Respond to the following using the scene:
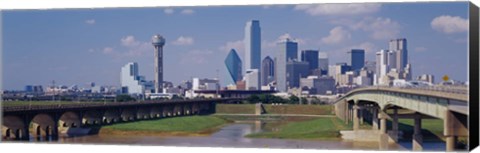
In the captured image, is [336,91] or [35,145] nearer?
[35,145]

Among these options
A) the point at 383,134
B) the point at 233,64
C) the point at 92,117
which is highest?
the point at 233,64

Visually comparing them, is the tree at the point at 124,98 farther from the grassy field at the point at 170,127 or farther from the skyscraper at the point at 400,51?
the skyscraper at the point at 400,51

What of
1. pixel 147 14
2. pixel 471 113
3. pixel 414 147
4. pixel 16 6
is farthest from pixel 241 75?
pixel 471 113

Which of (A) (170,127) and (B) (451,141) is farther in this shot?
(A) (170,127)

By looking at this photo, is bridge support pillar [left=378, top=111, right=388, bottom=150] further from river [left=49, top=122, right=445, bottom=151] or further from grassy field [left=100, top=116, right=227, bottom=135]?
grassy field [left=100, top=116, right=227, bottom=135]

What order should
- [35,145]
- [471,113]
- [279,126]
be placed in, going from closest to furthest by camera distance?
[471,113]
[35,145]
[279,126]

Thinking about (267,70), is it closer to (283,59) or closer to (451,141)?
(283,59)

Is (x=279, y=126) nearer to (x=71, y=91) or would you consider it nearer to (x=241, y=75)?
(x=241, y=75)

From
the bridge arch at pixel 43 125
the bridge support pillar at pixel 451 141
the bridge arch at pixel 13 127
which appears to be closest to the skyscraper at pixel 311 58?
the bridge arch at pixel 43 125

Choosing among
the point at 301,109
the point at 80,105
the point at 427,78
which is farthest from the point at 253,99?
the point at 427,78
